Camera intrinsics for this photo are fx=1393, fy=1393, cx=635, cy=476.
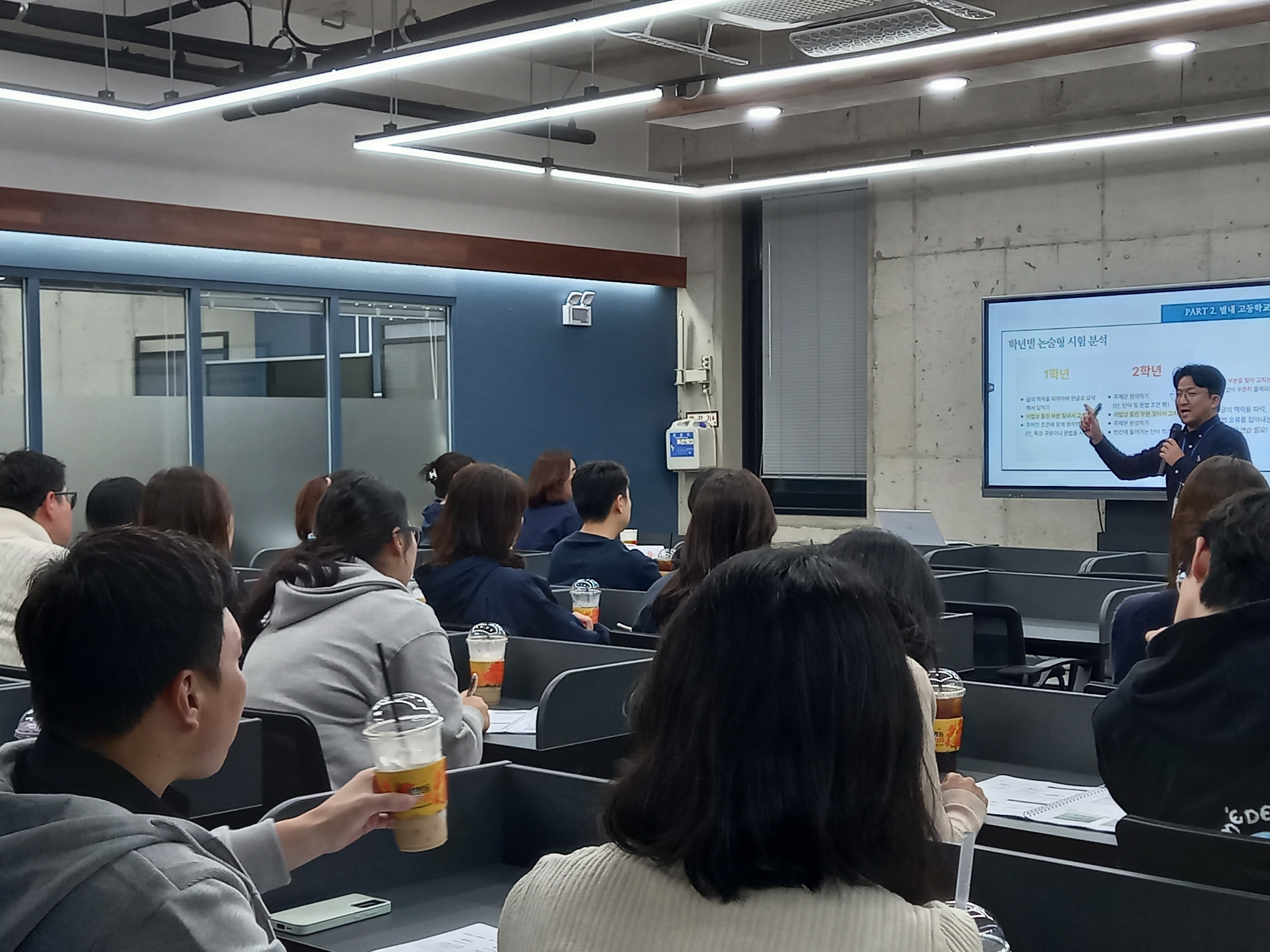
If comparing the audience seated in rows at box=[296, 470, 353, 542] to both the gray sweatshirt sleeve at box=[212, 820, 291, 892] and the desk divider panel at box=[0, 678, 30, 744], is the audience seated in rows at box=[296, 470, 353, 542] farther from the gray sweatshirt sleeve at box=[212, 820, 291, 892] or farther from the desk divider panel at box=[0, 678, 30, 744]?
the gray sweatshirt sleeve at box=[212, 820, 291, 892]

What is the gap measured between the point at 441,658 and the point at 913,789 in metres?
1.86

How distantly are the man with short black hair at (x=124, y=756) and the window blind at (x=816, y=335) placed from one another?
897cm

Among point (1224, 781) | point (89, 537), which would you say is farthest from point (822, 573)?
point (1224, 781)

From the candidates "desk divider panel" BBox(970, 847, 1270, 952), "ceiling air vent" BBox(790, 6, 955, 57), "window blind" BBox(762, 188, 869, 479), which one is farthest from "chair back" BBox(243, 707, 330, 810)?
"window blind" BBox(762, 188, 869, 479)

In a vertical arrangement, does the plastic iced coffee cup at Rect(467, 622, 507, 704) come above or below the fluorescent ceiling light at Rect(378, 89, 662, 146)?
below

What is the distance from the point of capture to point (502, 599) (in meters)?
4.32

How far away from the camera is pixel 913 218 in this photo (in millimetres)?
9844

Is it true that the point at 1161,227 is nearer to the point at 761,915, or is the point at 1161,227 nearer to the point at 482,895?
the point at 482,895

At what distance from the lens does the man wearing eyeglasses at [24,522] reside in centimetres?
392

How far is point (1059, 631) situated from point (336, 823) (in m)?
4.27

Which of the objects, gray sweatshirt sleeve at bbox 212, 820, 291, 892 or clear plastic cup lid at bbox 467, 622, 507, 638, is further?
clear plastic cup lid at bbox 467, 622, 507, 638

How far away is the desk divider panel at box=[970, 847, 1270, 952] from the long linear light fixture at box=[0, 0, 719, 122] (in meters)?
3.14

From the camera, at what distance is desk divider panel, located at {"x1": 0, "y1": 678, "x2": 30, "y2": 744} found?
317 cm

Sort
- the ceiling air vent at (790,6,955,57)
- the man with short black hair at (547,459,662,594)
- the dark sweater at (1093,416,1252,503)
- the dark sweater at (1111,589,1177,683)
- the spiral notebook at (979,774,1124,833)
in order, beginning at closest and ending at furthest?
the spiral notebook at (979,774,1124,833) → the dark sweater at (1111,589,1177,683) → the man with short black hair at (547,459,662,594) → the ceiling air vent at (790,6,955,57) → the dark sweater at (1093,416,1252,503)
